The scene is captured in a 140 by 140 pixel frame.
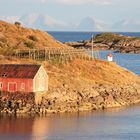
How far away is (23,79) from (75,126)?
12.6 m

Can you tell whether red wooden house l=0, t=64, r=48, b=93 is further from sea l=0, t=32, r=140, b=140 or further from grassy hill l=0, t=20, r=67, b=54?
grassy hill l=0, t=20, r=67, b=54

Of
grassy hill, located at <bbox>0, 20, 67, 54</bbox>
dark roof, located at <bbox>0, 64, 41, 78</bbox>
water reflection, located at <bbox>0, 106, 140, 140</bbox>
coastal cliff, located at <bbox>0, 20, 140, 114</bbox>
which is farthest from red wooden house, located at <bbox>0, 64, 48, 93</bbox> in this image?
grassy hill, located at <bbox>0, 20, 67, 54</bbox>

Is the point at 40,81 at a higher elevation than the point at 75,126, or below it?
higher

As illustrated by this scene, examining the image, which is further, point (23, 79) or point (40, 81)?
point (40, 81)

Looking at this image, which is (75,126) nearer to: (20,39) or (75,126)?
(75,126)

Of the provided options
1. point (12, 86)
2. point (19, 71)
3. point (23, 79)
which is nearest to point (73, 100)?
point (23, 79)

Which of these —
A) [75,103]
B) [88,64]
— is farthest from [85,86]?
[88,64]

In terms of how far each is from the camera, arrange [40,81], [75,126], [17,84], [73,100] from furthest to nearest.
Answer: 1. [73,100]
2. [40,81]
3. [17,84]
4. [75,126]

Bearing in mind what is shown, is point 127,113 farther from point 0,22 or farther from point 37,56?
point 0,22

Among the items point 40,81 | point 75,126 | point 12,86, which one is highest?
point 40,81

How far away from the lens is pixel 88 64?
103688 mm

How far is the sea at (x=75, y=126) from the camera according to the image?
68.4 m

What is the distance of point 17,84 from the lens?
84562 mm

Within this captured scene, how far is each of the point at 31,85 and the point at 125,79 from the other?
21.5 meters
